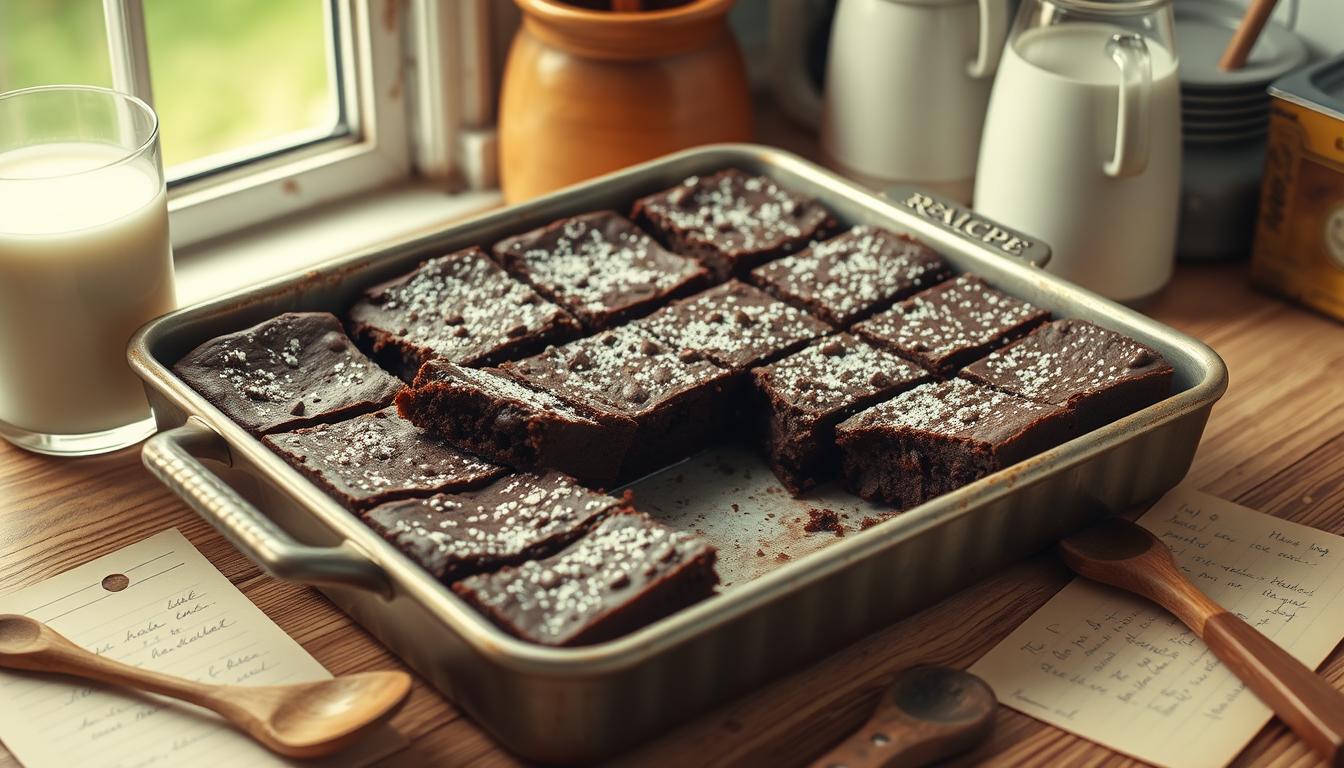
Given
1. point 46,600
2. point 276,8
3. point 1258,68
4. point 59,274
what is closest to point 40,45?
point 276,8

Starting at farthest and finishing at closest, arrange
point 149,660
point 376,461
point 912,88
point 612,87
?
1. point 912,88
2. point 612,87
3. point 376,461
4. point 149,660

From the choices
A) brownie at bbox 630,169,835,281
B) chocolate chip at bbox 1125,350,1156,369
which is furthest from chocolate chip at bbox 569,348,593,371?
chocolate chip at bbox 1125,350,1156,369

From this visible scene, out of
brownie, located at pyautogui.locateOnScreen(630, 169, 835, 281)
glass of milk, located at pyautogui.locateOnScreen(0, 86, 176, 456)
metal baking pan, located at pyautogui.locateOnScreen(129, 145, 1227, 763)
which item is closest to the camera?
metal baking pan, located at pyautogui.locateOnScreen(129, 145, 1227, 763)

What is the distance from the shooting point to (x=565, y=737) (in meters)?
1.32

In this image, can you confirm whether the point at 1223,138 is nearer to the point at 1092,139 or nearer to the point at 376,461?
the point at 1092,139

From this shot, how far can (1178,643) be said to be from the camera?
156cm

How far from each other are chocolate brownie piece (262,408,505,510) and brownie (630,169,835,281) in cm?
61

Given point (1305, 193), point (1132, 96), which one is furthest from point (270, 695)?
point (1305, 193)

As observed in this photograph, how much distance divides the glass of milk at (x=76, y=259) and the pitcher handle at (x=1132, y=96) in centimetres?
132

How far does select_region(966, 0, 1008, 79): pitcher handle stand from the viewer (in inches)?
90.3

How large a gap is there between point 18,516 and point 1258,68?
1.99 m

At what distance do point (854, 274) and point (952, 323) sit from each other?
0.60ft

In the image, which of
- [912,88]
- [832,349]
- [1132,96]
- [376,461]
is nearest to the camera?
[376,461]

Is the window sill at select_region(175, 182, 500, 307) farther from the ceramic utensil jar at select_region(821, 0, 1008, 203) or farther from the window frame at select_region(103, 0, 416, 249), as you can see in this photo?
the ceramic utensil jar at select_region(821, 0, 1008, 203)
